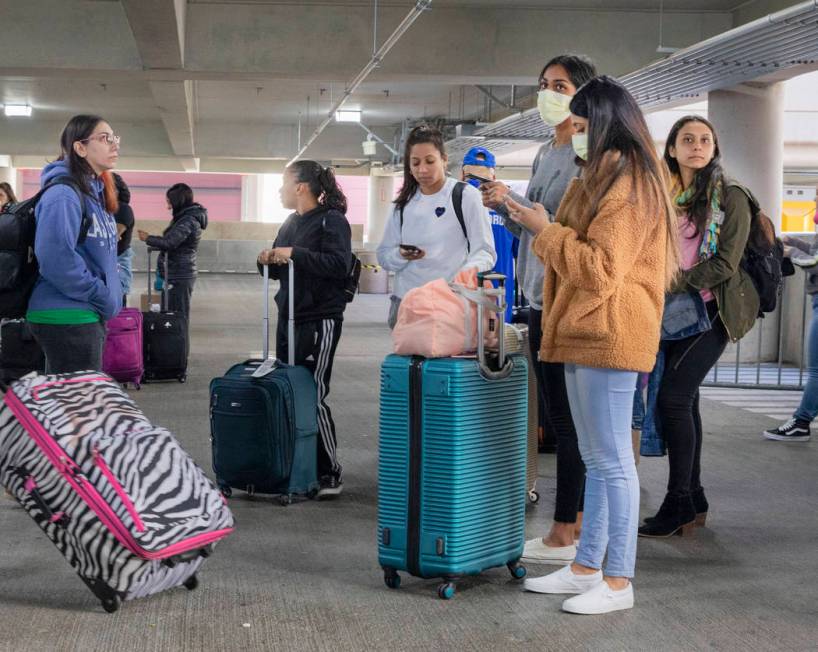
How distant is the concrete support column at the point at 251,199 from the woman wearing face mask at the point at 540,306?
3440 cm

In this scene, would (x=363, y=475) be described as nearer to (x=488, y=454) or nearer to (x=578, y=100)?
(x=488, y=454)

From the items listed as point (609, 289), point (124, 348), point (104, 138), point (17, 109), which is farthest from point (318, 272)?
point (17, 109)

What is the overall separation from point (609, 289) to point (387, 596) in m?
1.10

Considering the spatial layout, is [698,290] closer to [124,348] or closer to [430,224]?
[430,224]

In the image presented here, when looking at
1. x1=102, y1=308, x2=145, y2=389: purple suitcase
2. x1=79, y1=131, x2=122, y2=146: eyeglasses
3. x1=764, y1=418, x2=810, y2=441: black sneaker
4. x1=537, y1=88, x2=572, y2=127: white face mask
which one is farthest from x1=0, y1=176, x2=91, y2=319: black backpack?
x1=764, y1=418, x2=810, y2=441: black sneaker

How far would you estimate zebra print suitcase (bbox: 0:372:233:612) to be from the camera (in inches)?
110

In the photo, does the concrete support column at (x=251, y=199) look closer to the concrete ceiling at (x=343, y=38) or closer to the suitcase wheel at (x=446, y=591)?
the concrete ceiling at (x=343, y=38)

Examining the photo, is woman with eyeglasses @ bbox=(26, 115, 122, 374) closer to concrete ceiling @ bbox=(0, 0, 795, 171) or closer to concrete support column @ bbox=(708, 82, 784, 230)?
concrete ceiling @ bbox=(0, 0, 795, 171)

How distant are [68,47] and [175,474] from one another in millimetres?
9368

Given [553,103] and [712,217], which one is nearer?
[553,103]

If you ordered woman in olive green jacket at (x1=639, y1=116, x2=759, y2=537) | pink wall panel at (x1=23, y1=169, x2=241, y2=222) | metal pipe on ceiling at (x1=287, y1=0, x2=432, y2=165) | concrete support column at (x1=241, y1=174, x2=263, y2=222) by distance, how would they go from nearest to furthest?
woman in olive green jacket at (x1=639, y1=116, x2=759, y2=537) → metal pipe on ceiling at (x1=287, y1=0, x2=432, y2=165) → concrete support column at (x1=241, y1=174, x2=263, y2=222) → pink wall panel at (x1=23, y1=169, x2=241, y2=222)

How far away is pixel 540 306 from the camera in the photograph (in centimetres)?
338

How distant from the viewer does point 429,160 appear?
156 inches

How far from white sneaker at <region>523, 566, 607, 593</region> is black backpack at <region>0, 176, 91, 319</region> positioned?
186cm
